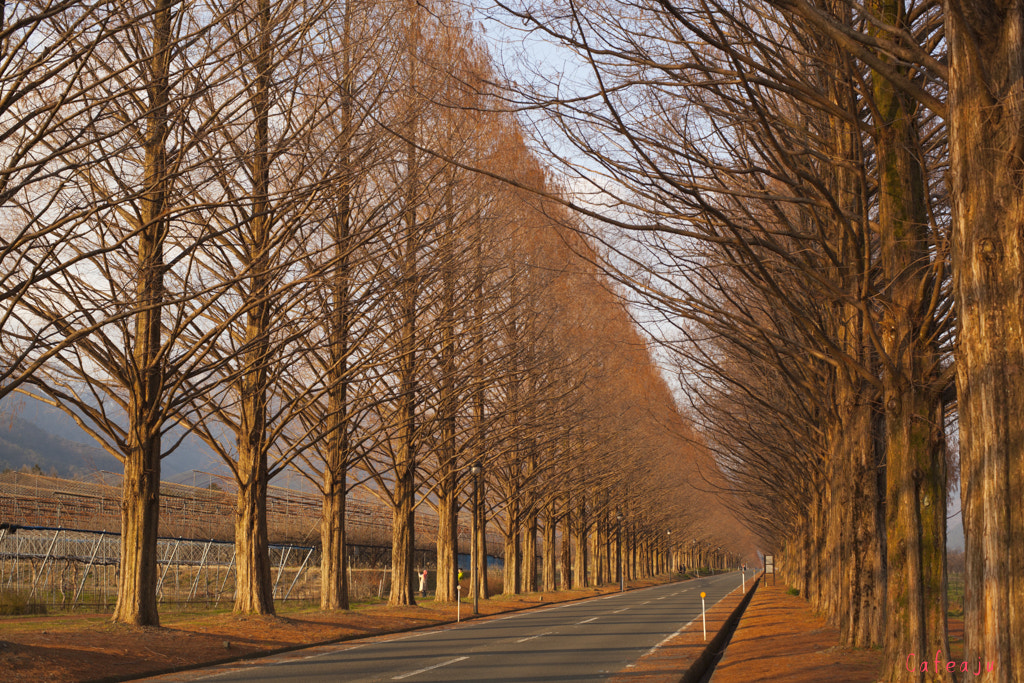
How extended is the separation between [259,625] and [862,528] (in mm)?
10775

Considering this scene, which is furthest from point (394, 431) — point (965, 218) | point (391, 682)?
point (965, 218)

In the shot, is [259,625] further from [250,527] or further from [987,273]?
[987,273]

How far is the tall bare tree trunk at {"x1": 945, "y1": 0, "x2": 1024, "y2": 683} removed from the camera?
508cm

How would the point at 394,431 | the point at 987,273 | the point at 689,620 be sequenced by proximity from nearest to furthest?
1. the point at 987,273
2. the point at 689,620
3. the point at 394,431

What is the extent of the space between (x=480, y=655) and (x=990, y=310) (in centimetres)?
1101

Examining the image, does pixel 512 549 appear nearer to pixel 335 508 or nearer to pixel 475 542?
pixel 475 542

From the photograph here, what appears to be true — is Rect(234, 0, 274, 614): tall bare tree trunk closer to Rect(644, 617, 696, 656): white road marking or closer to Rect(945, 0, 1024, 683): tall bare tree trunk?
Rect(644, 617, 696, 656): white road marking

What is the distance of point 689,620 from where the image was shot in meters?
23.1

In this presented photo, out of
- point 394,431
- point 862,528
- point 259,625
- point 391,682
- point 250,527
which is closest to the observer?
point 391,682

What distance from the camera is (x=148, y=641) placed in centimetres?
1348

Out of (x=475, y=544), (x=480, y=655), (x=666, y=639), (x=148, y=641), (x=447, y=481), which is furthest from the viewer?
(x=475, y=544)

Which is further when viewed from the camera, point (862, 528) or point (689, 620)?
point (689, 620)

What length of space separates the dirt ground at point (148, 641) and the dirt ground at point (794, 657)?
7.55 m

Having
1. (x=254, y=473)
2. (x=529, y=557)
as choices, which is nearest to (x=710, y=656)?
(x=254, y=473)
